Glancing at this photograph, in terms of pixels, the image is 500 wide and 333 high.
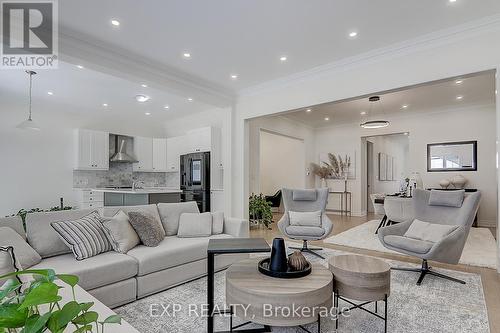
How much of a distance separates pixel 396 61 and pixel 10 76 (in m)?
5.90

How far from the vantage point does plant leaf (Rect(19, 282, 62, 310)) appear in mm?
508

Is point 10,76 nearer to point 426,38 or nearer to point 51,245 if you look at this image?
point 51,245

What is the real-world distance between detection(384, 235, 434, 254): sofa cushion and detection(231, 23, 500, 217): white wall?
2.03 meters

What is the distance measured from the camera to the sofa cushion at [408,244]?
3.07 meters

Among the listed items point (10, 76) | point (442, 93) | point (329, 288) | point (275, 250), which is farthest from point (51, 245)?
point (442, 93)

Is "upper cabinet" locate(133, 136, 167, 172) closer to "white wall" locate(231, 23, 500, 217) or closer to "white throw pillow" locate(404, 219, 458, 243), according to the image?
"white wall" locate(231, 23, 500, 217)

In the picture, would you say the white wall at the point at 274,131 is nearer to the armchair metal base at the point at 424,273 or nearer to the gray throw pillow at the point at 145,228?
the gray throw pillow at the point at 145,228

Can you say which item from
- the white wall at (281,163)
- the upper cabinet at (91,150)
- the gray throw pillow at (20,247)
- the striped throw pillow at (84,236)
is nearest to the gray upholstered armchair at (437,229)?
the striped throw pillow at (84,236)

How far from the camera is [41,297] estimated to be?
522 millimetres

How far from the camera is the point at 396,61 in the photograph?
12.6 feet

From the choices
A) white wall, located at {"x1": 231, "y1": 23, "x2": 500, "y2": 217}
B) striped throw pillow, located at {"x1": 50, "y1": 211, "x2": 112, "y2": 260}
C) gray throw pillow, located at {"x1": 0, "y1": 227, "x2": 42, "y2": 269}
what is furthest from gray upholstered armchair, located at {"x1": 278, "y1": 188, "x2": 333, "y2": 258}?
gray throw pillow, located at {"x1": 0, "y1": 227, "x2": 42, "y2": 269}

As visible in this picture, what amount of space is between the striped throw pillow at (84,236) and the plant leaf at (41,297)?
7.64 ft

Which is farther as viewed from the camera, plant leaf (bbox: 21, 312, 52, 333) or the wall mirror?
the wall mirror

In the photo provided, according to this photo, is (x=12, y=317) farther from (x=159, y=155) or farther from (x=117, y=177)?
(x=117, y=177)
